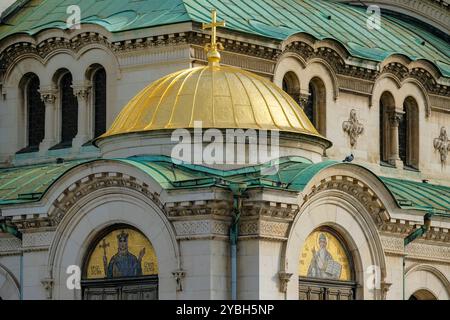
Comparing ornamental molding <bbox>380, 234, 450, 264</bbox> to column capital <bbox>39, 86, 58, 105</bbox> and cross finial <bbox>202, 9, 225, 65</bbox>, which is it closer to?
cross finial <bbox>202, 9, 225, 65</bbox>

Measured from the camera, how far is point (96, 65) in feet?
222

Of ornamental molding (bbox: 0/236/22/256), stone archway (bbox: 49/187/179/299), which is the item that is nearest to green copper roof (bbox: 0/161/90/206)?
ornamental molding (bbox: 0/236/22/256)

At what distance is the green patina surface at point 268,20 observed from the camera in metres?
67.1

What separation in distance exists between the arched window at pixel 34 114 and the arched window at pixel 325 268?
12112mm

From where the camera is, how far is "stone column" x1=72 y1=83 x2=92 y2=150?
67.8 meters

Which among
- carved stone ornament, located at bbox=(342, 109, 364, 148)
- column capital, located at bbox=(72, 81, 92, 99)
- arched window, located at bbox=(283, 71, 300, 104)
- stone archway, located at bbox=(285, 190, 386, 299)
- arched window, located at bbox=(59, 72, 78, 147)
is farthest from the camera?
carved stone ornament, located at bbox=(342, 109, 364, 148)

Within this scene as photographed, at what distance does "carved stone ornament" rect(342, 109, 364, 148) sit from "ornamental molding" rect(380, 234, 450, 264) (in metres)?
5.46

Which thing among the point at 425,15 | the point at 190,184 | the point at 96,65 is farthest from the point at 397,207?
the point at 425,15

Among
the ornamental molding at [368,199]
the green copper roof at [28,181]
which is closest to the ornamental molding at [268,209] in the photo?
the ornamental molding at [368,199]

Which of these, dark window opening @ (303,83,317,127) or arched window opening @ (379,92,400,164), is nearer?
dark window opening @ (303,83,317,127)

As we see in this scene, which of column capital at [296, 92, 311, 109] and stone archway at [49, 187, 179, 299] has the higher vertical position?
column capital at [296, 92, 311, 109]

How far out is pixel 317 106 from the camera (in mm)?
69938

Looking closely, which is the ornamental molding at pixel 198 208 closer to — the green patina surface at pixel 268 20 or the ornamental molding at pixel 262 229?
the ornamental molding at pixel 262 229
